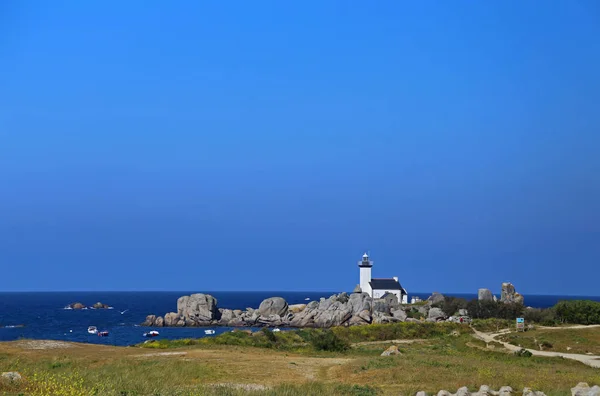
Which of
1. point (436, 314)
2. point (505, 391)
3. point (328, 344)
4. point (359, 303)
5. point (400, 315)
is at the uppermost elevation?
point (359, 303)

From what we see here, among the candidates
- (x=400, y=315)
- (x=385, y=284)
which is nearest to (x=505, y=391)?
(x=400, y=315)

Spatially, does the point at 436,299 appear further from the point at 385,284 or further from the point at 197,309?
the point at 197,309

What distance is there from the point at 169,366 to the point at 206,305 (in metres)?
96.6

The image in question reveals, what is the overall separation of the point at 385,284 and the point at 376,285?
2.19 metres

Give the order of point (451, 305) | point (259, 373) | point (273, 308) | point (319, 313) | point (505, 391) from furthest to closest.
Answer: point (273, 308)
point (319, 313)
point (451, 305)
point (259, 373)
point (505, 391)

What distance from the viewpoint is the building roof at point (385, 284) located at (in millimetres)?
131000

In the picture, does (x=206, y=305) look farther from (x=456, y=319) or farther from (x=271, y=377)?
(x=271, y=377)

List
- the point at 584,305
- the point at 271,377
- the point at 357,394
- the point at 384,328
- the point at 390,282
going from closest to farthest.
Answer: the point at 357,394, the point at 271,377, the point at 384,328, the point at 584,305, the point at 390,282

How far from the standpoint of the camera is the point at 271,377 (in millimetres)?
30906

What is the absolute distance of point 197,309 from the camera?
411ft

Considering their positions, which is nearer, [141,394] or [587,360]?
[141,394]

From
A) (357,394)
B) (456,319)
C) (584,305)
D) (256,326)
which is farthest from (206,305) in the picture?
(357,394)

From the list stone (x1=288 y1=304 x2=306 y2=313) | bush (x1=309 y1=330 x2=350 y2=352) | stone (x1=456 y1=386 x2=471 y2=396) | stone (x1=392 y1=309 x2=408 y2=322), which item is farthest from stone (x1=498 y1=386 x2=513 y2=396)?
stone (x1=288 y1=304 x2=306 y2=313)

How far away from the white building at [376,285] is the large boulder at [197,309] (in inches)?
1209
